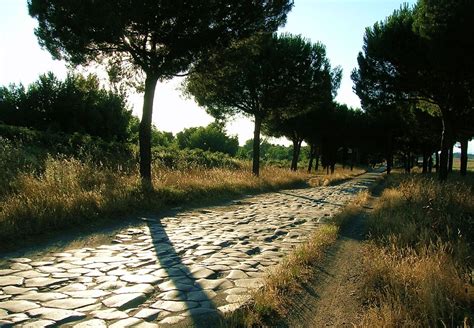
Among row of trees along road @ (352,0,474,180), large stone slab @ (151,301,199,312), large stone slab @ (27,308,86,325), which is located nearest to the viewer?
large stone slab @ (27,308,86,325)

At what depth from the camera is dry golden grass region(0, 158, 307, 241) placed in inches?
308

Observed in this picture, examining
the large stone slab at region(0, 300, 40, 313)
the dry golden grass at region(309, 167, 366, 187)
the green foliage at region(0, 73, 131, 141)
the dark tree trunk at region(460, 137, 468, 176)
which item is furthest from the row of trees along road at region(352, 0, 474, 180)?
the green foliage at region(0, 73, 131, 141)

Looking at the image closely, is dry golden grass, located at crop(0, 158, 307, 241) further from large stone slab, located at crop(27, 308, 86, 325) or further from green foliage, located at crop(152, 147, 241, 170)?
large stone slab, located at crop(27, 308, 86, 325)

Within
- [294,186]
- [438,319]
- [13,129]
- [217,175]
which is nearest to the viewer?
[438,319]

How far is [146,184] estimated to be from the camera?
12078 millimetres

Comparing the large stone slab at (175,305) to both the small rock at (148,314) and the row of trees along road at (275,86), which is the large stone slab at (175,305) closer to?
the small rock at (148,314)

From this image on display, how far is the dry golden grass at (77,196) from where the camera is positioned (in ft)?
25.6

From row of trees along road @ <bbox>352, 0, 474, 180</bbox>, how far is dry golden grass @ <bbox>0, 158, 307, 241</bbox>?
35.0ft

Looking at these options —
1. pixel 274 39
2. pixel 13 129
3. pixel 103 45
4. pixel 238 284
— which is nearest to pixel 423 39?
pixel 274 39

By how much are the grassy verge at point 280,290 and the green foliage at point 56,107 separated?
1096 inches

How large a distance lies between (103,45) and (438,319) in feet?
40.3

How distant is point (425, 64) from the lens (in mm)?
18984

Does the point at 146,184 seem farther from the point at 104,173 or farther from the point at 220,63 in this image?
the point at 220,63

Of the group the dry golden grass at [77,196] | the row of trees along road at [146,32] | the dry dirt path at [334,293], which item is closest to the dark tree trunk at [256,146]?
the dry golden grass at [77,196]
